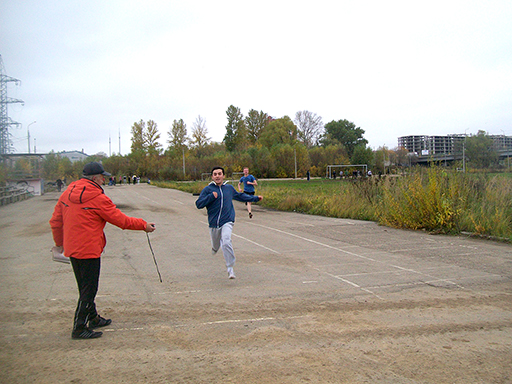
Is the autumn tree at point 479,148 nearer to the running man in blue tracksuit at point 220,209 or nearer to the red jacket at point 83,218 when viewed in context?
the running man in blue tracksuit at point 220,209

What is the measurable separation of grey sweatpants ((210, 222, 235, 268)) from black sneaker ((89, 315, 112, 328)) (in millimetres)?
2644

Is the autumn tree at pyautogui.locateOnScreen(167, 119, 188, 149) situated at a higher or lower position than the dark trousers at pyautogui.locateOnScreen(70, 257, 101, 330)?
higher

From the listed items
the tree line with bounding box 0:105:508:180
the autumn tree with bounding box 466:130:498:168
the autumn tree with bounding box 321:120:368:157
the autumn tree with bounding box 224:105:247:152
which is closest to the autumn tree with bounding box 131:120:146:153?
the tree line with bounding box 0:105:508:180

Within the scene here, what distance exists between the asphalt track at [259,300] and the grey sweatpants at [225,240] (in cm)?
41

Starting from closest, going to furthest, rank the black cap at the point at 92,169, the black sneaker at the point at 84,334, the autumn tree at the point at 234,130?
the black sneaker at the point at 84,334, the black cap at the point at 92,169, the autumn tree at the point at 234,130

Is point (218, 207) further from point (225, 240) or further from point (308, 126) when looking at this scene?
point (308, 126)

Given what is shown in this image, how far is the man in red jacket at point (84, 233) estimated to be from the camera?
4.95 meters

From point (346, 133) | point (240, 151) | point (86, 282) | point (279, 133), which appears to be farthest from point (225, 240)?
point (346, 133)

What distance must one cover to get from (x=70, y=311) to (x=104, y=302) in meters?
0.55

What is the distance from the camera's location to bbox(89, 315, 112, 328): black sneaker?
17.2 ft

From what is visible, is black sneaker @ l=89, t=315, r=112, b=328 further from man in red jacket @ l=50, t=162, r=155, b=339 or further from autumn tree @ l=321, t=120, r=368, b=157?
autumn tree @ l=321, t=120, r=368, b=157

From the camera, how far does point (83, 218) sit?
5.01 metres

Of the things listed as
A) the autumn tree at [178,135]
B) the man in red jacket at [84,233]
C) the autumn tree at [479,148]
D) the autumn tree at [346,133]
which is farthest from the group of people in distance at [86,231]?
the autumn tree at [346,133]

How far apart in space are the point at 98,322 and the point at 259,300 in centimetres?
230
